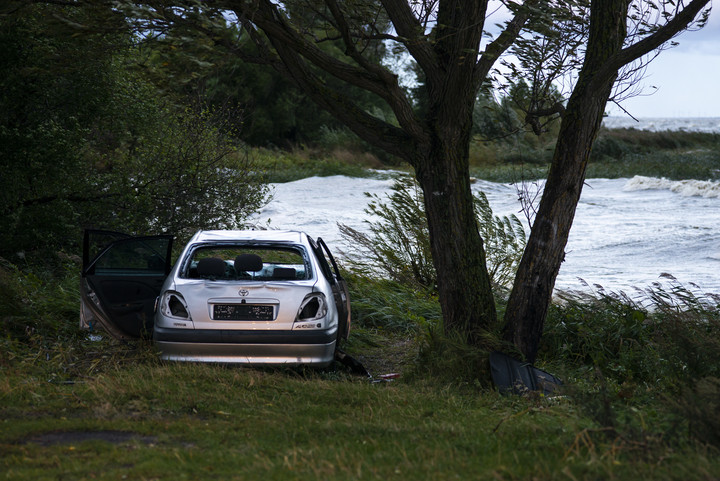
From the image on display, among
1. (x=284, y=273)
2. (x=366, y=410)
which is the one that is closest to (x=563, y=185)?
(x=284, y=273)

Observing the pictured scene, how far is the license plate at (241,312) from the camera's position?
7.05 metres

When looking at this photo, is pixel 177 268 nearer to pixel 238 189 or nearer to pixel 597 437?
pixel 597 437

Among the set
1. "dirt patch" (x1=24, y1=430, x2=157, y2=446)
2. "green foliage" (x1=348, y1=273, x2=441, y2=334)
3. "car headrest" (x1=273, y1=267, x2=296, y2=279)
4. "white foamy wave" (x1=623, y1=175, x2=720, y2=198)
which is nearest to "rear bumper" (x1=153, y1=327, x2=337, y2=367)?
"car headrest" (x1=273, y1=267, x2=296, y2=279)

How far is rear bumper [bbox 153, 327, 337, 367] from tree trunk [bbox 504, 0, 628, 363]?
1993mm

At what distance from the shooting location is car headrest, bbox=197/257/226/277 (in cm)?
746

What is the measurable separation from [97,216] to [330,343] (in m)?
7.04

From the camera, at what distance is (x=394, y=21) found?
25.7 feet

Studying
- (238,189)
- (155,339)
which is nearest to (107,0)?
(155,339)

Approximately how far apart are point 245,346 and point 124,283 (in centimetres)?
222

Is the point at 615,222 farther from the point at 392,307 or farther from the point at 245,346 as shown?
the point at 245,346

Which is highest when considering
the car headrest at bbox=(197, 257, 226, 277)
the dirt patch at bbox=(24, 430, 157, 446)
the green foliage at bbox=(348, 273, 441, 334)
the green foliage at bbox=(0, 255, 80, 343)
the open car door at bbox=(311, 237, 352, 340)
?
the car headrest at bbox=(197, 257, 226, 277)

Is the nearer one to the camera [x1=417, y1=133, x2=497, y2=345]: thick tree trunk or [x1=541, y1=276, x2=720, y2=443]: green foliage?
[x1=541, y1=276, x2=720, y2=443]: green foliage

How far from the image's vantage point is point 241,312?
707cm

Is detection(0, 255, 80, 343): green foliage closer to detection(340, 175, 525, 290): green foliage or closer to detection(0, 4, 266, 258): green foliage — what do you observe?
detection(0, 4, 266, 258): green foliage
